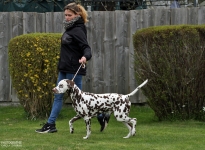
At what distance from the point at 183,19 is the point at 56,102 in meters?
4.43

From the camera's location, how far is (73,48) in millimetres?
8508

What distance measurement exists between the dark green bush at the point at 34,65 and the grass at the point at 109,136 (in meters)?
0.55

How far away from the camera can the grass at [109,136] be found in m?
7.39

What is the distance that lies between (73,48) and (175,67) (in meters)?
2.43

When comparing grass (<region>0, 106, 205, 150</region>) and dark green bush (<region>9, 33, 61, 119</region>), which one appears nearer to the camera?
grass (<region>0, 106, 205, 150</region>)

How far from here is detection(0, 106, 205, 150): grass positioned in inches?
291

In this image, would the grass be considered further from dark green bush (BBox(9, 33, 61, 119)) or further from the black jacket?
the black jacket

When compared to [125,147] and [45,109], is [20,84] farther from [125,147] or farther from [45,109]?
[125,147]

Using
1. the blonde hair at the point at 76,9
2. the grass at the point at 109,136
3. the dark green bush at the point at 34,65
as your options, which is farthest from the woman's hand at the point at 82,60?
the dark green bush at the point at 34,65

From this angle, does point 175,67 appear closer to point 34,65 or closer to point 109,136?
point 109,136

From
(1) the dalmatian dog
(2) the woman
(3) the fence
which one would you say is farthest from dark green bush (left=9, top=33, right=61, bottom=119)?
(1) the dalmatian dog

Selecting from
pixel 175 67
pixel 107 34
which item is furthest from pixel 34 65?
pixel 175 67

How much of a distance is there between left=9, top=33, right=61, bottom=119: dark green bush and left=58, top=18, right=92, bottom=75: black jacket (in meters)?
2.20

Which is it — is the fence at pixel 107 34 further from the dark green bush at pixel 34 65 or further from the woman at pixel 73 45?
the woman at pixel 73 45
